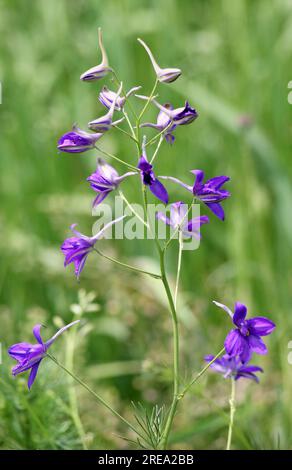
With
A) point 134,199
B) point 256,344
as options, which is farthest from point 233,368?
point 134,199

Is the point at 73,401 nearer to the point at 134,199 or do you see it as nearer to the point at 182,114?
the point at 182,114

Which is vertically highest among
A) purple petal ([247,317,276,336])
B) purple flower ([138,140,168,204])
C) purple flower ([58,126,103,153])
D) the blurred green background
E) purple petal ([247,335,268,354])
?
the blurred green background

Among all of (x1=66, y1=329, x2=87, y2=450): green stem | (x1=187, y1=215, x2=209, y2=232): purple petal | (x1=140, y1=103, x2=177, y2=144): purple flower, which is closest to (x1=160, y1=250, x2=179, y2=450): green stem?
(x1=187, y1=215, x2=209, y2=232): purple petal

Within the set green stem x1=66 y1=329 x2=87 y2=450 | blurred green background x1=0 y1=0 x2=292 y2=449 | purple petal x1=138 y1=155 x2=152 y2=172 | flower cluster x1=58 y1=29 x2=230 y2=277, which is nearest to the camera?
purple petal x1=138 y1=155 x2=152 y2=172

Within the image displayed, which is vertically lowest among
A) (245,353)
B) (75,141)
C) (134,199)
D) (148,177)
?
(245,353)

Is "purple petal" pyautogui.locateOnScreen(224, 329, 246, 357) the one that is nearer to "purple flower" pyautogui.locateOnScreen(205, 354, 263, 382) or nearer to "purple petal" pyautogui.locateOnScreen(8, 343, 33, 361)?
"purple flower" pyautogui.locateOnScreen(205, 354, 263, 382)

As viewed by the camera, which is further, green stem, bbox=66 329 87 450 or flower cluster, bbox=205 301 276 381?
green stem, bbox=66 329 87 450

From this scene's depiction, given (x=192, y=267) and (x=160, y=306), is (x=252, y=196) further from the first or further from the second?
(x=160, y=306)
